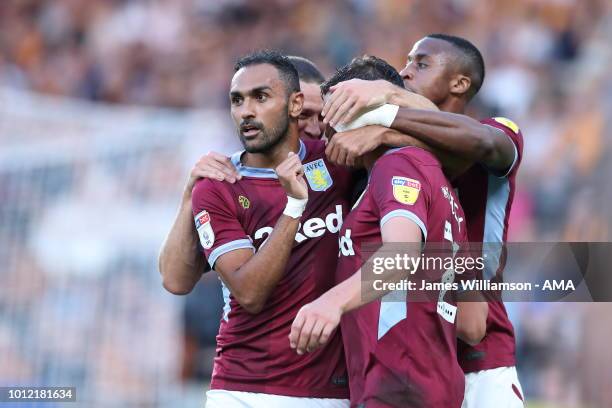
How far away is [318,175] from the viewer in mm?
5332

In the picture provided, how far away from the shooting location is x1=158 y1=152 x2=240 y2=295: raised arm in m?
5.37

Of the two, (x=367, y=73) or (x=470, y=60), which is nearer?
(x=367, y=73)

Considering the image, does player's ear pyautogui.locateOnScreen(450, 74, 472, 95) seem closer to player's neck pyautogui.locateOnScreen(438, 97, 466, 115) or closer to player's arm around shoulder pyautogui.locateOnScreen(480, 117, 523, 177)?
player's neck pyautogui.locateOnScreen(438, 97, 466, 115)

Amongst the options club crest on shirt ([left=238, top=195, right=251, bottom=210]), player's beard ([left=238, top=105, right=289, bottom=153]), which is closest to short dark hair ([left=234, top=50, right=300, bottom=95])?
player's beard ([left=238, top=105, right=289, bottom=153])

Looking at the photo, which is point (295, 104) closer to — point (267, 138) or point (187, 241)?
point (267, 138)

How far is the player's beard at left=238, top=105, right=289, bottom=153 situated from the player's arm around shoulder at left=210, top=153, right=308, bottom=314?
0.36 m

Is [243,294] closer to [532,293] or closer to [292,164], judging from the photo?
[292,164]

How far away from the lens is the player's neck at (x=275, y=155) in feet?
17.6

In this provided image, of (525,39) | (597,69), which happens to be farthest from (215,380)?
(525,39)

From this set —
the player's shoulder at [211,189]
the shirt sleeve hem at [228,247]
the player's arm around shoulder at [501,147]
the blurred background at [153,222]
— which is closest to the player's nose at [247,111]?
the player's shoulder at [211,189]

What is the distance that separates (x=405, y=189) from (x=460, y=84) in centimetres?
136

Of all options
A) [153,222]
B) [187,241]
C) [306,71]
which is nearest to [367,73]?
[306,71]

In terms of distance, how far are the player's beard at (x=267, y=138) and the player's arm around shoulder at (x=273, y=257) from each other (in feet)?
1.18

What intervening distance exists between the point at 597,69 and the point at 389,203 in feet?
24.3
